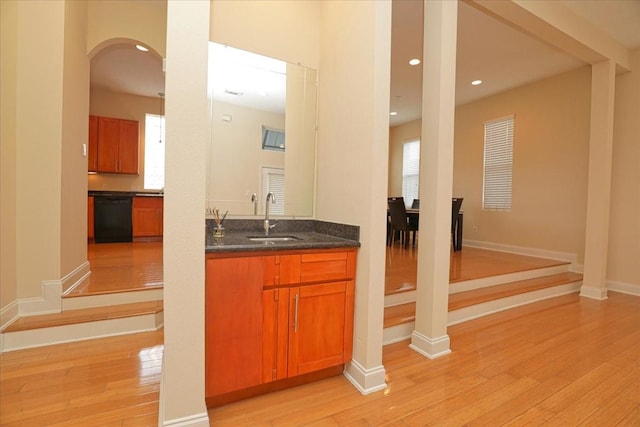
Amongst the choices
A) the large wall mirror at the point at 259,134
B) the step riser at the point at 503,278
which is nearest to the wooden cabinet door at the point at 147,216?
the large wall mirror at the point at 259,134

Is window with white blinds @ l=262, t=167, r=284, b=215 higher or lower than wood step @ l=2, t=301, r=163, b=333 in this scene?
higher

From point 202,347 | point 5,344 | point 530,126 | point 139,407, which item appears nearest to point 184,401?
point 202,347

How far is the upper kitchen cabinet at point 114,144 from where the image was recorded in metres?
5.77

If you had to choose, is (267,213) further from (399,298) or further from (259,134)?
(399,298)

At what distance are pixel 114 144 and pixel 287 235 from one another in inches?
214

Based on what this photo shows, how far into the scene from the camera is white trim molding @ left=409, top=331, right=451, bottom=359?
90.5 inches

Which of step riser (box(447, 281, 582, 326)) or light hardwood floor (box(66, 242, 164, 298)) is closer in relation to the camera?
light hardwood floor (box(66, 242, 164, 298))

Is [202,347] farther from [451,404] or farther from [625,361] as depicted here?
[625,361]

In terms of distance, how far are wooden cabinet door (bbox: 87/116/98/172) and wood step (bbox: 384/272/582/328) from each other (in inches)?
238

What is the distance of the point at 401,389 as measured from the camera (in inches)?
74.4

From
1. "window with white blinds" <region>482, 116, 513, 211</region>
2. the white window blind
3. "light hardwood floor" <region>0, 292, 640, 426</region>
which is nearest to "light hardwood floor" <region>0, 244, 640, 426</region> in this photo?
"light hardwood floor" <region>0, 292, 640, 426</region>

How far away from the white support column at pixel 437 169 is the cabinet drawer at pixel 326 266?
752mm

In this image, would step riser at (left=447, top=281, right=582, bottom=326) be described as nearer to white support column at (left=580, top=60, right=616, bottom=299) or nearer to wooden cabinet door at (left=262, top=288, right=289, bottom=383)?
white support column at (left=580, top=60, right=616, bottom=299)

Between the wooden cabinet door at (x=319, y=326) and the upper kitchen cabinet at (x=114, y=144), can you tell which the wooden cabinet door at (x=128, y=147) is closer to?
the upper kitchen cabinet at (x=114, y=144)
